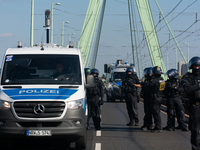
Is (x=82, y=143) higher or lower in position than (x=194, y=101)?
lower

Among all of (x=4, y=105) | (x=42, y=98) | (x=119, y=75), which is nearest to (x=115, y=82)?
(x=119, y=75)

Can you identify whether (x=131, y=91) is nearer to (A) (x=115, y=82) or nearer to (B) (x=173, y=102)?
(B) (x=173, y=102)

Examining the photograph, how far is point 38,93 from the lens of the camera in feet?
23.6

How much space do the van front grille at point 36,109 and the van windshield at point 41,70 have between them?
2.44 ft

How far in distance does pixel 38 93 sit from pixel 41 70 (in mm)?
911

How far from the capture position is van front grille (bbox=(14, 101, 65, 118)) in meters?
6.97

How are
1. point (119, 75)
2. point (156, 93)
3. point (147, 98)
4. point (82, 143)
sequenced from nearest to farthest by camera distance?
point (82, 143) → point (156, 93) → point (147, 98) → point (119, 75)

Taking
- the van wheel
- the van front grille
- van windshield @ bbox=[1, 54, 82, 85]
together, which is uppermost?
van windshield @ bbox=[1, 54, 82, 85]

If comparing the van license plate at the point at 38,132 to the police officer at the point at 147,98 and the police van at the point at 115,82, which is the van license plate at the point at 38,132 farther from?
the police van at the point at 115,82

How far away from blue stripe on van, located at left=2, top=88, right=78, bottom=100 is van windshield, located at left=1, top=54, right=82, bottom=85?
1.30 feet

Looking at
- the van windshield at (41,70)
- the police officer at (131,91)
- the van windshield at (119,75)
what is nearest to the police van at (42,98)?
the van windshield at (41,70)

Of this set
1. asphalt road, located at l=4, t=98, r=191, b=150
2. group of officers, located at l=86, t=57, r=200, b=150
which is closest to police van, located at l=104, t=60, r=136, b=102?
group of officers, located at l=86, t=57, r=200, b=150

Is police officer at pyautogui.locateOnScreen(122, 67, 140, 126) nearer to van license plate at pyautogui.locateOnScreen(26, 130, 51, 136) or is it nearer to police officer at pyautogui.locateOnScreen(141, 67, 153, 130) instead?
police officer at pyautogui.locateOnScreen(141, 67, 153, 130)

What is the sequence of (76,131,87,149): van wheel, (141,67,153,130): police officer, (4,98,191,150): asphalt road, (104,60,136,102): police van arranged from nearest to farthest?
(76,131,87,149): van wheel, (4,98,191,150): asphalt road, (141,67,153,130): police officer, (104,60,136,102): police van
